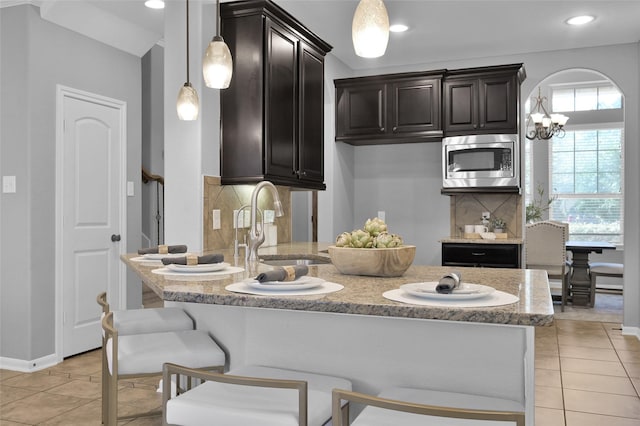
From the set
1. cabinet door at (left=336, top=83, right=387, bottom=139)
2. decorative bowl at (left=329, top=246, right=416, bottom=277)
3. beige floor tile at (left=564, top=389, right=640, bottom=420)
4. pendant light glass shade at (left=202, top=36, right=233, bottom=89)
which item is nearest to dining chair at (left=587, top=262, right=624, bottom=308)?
cabinet door at (left=336, top=83, right=387, bottom=139)

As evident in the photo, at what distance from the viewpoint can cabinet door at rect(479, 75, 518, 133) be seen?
5055 mm

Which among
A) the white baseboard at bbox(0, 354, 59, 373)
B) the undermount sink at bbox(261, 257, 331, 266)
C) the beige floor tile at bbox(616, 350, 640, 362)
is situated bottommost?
the beige floor tile at bbox(616, 350, 640, 362)

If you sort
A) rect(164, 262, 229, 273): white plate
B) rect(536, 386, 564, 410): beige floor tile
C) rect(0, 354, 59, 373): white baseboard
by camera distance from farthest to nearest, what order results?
rect(0, 354, 59, 373): white baseboard, rect(536, 386, 564, 410): beige floor tile, rect(164, 262, 229, 273): white plate

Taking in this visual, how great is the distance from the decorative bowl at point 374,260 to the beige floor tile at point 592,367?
2.62m

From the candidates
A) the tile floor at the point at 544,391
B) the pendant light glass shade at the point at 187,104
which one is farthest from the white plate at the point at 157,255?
the tile floor at the point at 544,391

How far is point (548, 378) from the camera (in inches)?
146

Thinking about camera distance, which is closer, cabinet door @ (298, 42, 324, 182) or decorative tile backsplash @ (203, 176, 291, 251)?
decorative tile backsplash @ (203, 176, 291, 251)

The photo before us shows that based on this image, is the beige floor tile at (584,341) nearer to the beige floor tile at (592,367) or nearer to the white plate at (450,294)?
the beige floor tile at (592,367)

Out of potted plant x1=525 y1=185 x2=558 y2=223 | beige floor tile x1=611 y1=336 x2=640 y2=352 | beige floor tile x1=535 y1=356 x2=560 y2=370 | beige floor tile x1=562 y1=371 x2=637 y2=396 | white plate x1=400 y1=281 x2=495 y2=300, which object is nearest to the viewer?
white plate x1=400 y1=281 x2=495 y2=300

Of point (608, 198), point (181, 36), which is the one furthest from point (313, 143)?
point (608, 198)

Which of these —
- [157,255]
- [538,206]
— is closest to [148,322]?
[157,255]

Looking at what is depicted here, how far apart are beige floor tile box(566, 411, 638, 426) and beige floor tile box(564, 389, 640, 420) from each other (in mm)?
63

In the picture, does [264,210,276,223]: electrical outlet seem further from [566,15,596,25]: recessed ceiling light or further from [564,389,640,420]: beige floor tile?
[566,15,596,25]: recessed ceiling light

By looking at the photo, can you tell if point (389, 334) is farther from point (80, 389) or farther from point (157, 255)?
point (80, 389)
